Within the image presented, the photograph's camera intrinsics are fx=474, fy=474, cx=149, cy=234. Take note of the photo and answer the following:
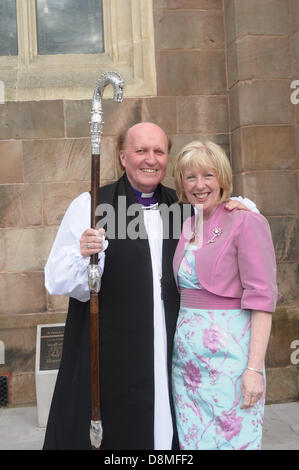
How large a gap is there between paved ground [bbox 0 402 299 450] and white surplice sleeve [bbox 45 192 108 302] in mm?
1846

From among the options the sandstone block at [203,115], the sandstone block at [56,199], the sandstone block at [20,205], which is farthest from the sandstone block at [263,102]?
the sandstone block at [20,205]

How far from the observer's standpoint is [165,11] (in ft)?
14.6

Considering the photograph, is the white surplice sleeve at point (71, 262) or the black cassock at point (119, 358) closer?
the white surplice sleeve at point (71, 262)

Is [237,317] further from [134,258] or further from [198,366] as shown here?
[134,258]

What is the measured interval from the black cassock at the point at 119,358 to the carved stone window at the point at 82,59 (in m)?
2.62

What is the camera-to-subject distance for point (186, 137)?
452 cm

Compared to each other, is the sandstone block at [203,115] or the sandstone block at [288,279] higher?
the sandstone block at [203,115]

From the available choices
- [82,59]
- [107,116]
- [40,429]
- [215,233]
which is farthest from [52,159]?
[215,233]

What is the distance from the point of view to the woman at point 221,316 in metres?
1.88

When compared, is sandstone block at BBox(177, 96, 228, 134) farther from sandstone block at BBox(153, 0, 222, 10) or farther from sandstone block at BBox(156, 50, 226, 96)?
sandstone block at BBox(153, 0, 222, 10)

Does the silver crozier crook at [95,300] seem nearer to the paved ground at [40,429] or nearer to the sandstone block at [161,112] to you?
the paved ground at [40,429]

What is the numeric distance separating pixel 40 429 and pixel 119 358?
1913 mm

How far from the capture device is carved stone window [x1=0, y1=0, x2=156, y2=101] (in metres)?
4.46
